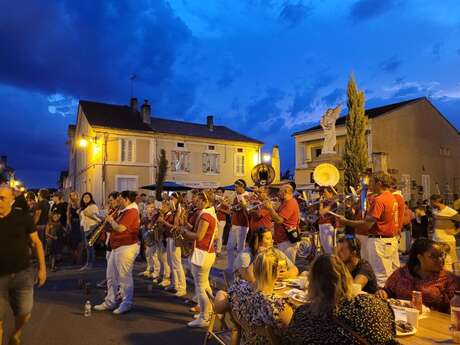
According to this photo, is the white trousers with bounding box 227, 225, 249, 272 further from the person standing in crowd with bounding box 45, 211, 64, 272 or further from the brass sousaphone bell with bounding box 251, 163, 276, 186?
the person standing in crowd with bounding box 45, 211, 64, 272

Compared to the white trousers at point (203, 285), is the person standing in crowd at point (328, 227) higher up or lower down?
higher up

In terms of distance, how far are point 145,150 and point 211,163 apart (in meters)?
6.61

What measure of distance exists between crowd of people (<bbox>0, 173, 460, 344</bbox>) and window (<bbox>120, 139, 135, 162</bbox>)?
66.2 ft

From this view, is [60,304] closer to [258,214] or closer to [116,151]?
[258,214]

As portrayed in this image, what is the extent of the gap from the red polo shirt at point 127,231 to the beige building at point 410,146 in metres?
22.2

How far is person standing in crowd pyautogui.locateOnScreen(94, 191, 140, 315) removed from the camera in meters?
6.11

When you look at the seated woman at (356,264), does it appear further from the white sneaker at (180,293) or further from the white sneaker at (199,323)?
the white sneaker at (180,293)

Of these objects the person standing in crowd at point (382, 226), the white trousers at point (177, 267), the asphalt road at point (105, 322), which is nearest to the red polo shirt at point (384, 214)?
the person standing in crowd at point (382, 226)

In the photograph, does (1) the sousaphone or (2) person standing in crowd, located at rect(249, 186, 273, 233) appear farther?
(1) the sousaphone

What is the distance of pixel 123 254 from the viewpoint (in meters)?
6.10

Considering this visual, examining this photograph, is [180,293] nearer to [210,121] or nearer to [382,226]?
[382,226]

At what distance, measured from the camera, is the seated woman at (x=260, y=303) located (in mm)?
2807

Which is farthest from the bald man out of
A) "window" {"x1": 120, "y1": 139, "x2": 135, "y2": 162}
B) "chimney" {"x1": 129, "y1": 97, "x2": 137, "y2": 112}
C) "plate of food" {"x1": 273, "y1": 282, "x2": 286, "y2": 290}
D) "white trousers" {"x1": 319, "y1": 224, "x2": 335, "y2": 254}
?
"chimney" {"x1": 129, "y1": 97, "x2": 137, "y2": 112}

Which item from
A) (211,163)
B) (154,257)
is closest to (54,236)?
(154,257)
